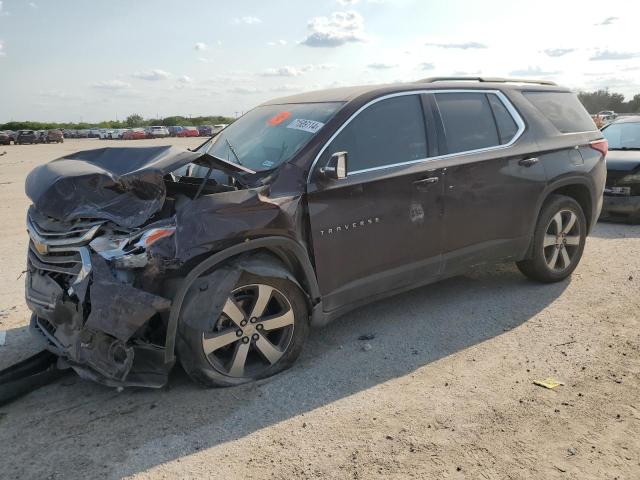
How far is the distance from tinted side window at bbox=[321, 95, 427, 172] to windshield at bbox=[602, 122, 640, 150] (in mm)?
6507

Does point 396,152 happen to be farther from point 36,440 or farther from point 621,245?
point 621,245

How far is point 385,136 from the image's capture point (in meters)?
4.21

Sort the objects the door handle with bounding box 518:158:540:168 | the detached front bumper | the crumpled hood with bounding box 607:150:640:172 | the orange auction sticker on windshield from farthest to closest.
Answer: the crumpled hood with bounding box 607:150:640:172 → the detached front bumper → the door handle with bounding box 518:158:540:168 → the orange auction sticker on windshield

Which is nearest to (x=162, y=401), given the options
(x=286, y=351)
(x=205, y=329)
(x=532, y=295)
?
(x=205, y=329)

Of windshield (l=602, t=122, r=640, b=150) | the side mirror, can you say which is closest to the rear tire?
the side mirror

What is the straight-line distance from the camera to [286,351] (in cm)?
378

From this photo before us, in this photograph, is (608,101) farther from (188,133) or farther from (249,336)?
(249,336)

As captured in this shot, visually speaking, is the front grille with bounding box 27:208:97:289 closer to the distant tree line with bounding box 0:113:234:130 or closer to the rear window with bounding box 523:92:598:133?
the rear window with bounding box 523:92:598:133

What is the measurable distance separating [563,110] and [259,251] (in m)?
3.66

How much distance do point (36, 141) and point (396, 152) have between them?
2159 inches

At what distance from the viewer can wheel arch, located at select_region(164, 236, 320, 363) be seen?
10.8 ft

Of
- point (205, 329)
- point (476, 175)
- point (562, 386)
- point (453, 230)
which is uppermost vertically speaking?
point (476, 175)

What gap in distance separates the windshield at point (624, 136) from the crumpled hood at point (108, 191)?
8195mm

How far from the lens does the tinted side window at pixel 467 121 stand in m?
4.55
